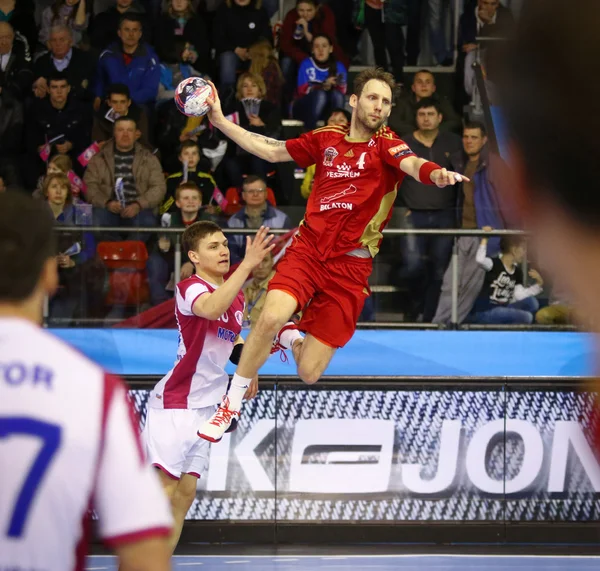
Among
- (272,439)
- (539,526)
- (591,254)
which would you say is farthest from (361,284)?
(591,254)

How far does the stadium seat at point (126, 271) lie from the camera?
28.0ft

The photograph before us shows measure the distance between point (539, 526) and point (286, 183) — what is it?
4.28 meters

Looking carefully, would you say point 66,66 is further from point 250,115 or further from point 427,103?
point 427,103

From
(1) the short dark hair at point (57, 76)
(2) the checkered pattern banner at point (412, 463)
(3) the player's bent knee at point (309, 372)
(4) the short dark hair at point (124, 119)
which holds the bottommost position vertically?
(2) the checkered pattern banner at point (412, 463)

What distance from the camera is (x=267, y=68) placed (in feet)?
38.4

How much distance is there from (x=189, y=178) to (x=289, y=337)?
3.22 metres

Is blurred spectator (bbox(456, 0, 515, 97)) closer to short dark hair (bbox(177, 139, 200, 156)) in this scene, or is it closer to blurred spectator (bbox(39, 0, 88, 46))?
short dark hair (bbox(177, 139, 200, 156))

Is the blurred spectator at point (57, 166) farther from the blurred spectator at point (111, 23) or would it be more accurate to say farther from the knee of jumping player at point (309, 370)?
the knee of jumping player at point (309, 370)

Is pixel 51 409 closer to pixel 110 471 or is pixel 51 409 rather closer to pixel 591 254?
pixel 110 471

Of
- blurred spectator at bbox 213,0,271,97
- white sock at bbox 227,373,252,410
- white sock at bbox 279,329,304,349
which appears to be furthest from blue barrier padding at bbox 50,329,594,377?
blurred spectator at bbox 213,0,271,97

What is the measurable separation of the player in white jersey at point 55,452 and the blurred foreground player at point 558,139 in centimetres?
88

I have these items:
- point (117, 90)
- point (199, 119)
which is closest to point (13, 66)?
point (117, 90)

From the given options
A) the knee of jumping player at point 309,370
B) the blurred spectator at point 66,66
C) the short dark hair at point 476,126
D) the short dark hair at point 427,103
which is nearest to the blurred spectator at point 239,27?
the blurred spectator at point 66,66

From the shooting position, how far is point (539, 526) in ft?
28.9
